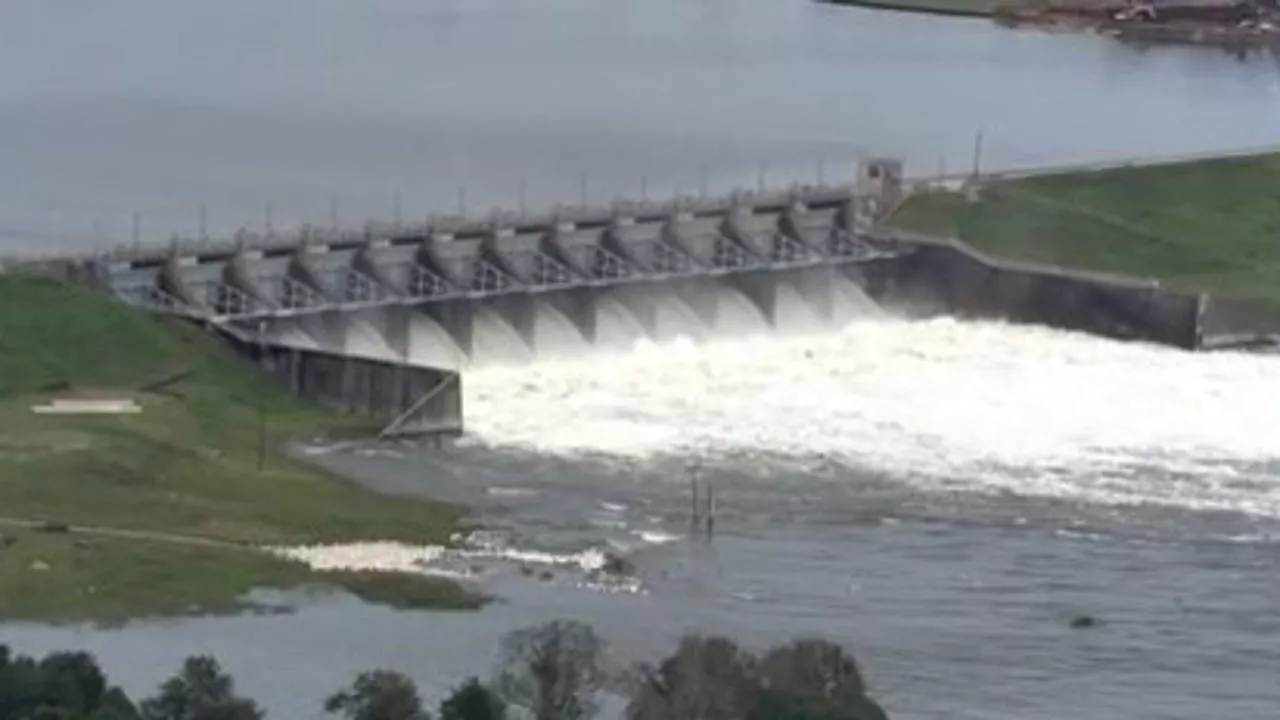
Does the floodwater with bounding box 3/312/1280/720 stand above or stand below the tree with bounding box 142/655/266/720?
above

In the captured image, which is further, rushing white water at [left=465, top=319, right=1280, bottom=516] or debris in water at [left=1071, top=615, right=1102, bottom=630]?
rushing white water at [left=465, top=319, right=1280, bottom=516]

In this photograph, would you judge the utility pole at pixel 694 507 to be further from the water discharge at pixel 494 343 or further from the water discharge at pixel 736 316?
the water discharge at pixel 736 316

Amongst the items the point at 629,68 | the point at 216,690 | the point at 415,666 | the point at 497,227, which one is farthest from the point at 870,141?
the point at 216,690

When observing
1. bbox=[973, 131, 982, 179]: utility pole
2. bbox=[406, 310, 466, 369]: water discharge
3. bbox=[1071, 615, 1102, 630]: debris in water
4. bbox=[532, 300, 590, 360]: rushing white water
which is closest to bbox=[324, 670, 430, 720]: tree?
bbox=[1071, 615, 1102, 630]: debris in water

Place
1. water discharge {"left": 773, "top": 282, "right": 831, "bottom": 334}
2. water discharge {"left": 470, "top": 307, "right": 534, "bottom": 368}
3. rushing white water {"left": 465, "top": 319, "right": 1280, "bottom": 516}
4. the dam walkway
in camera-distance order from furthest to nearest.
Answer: water discharge {"left": 773, "top": 282, "right": 831, "bottom": 334}
water discharge {"left": 470, "top": 307, "right": 534, "bottom": 368}
the dam walkway
rushing white water {"left": 465, "top": 319, "right": 1280, "bottom": 516}

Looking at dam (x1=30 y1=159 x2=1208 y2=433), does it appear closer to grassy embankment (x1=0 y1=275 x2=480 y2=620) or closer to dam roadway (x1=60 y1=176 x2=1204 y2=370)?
dam roadway (x1=60 y1=176 x2=1204 y2=370)

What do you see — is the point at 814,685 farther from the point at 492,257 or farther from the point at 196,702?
the point at 492,257

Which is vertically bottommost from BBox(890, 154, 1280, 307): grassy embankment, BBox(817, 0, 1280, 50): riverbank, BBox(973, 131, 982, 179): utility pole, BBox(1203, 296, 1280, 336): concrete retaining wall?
BBox(1203, 296, 1280, 336): concrete retaining wall

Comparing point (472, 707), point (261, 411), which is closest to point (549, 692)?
point (472, 707)
